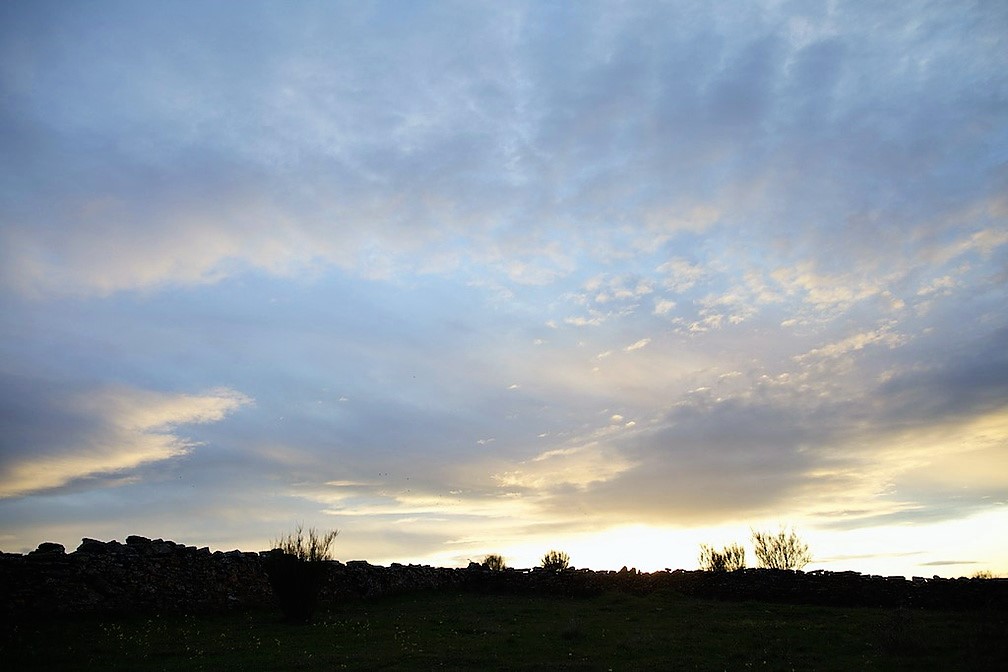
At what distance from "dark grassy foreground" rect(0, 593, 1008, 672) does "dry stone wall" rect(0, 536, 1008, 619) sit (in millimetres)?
932

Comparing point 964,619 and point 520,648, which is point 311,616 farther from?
point 964,619

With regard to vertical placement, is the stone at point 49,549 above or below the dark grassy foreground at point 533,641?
above

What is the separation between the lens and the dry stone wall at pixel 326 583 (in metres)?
17.8

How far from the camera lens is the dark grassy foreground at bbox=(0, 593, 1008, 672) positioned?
13.2 metres

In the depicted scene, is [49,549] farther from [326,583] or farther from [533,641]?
[533,641]

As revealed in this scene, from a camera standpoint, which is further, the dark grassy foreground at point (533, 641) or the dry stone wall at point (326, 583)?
the dry stone wall at point (326, 583)

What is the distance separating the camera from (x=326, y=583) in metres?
22.8

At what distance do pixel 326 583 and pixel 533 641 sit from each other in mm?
9388

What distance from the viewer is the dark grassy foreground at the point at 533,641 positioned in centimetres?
1325

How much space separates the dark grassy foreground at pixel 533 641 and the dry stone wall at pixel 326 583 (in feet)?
3.06

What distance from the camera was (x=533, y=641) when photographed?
52.5 feet

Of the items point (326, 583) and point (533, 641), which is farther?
point (326, 583)

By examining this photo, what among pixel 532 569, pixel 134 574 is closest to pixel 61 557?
pixel 134 574

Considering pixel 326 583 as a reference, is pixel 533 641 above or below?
below
